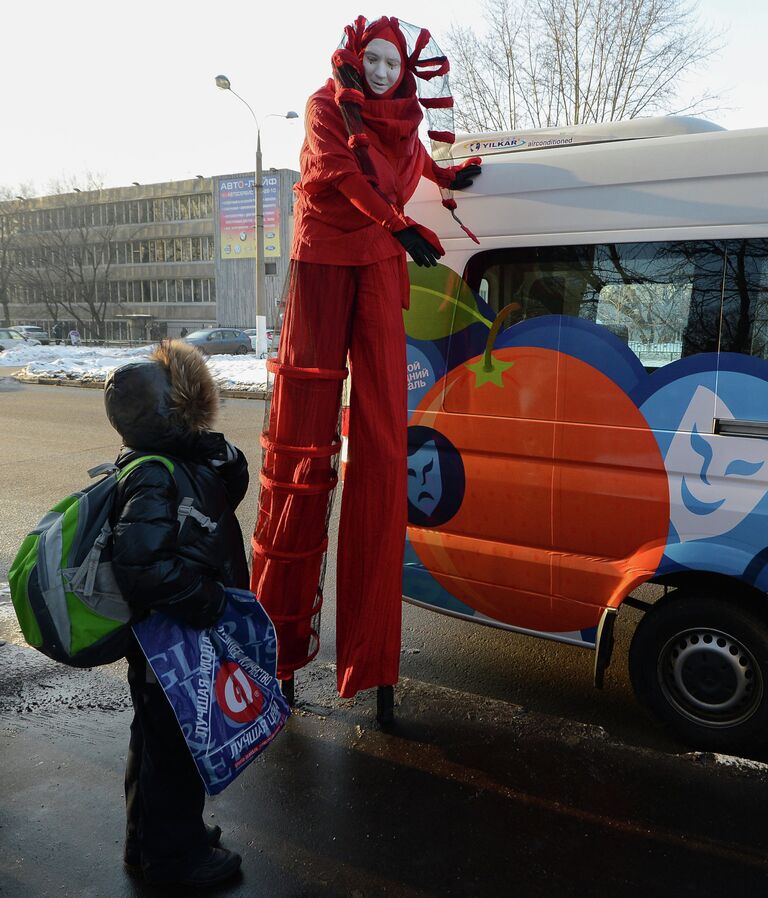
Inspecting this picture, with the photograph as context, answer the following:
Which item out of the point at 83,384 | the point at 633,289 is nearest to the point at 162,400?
the point at 633,289

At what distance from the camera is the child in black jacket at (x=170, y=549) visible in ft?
6.98

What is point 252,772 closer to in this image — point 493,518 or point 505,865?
point 505,865

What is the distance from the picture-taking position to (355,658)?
3.22m

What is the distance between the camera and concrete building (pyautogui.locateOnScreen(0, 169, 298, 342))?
5066 cm

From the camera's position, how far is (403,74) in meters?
3.06

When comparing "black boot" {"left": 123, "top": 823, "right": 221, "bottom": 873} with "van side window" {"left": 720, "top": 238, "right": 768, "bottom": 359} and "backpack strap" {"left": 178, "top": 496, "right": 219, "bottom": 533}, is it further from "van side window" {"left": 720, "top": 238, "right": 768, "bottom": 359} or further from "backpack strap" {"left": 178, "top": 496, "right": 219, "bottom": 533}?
"van side window" {"left": 720, "top": 238, "right": 768, "bottom": 359}

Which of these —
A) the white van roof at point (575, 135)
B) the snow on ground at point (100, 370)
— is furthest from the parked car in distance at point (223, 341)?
the white van roof at point (575, 135)

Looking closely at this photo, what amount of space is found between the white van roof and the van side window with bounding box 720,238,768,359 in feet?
2.07

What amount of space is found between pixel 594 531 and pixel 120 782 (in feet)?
7.20

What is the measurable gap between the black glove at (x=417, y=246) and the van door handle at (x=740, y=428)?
1321mm

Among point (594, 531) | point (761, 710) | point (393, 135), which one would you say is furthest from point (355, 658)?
point (393, 135)

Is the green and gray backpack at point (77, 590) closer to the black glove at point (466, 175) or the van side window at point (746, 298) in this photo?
the black glove at point (466, 175)

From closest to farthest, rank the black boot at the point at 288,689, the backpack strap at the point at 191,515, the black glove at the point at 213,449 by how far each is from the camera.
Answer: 1. the backpack strap at the point at 191,515
2. the black glove at the point at 213,449
3. the black boot at the point at 288,689

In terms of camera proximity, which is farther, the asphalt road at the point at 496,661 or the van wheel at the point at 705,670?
the asphalt road at the point at 496,661
